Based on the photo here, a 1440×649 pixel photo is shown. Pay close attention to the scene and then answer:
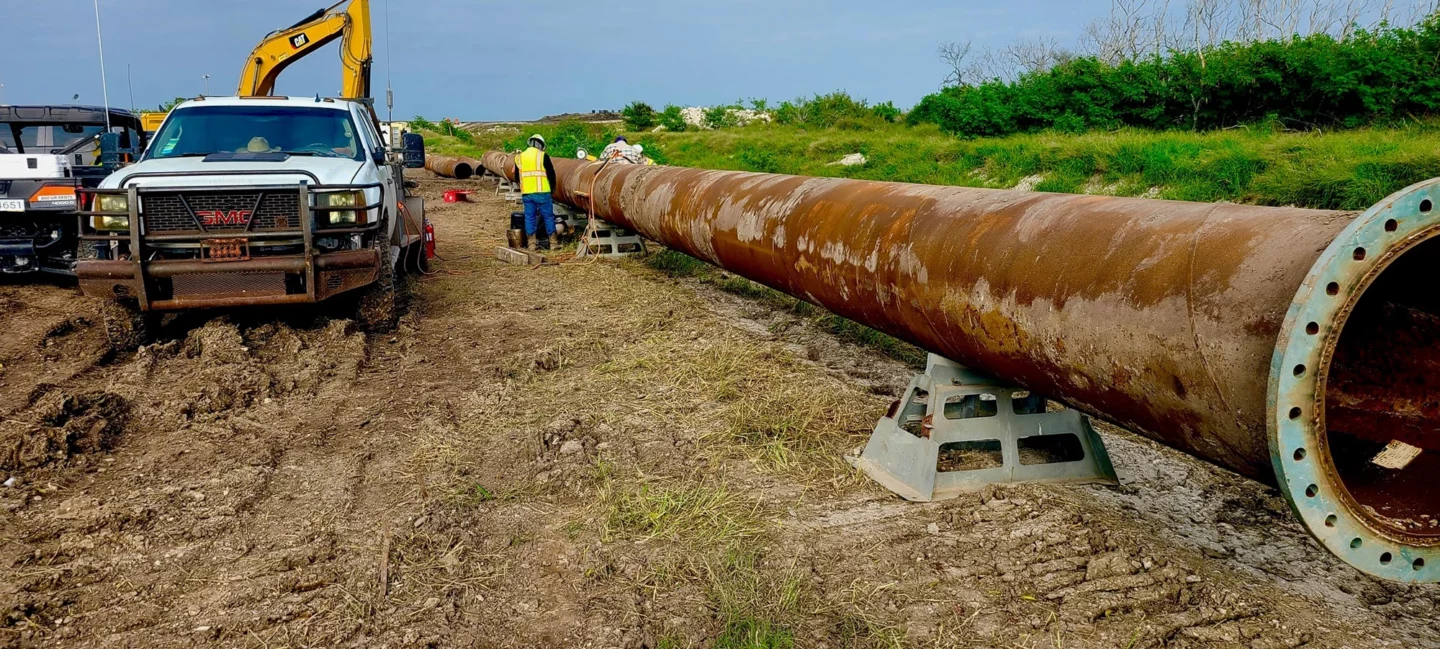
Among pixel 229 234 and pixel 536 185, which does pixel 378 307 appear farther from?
pixel 536 185

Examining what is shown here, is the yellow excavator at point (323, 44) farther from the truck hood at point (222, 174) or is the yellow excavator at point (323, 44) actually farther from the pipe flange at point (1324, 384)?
the pipe flange at point (1324, 384)

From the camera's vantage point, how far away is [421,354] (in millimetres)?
5973

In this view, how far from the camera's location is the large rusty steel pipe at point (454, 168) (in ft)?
80.6

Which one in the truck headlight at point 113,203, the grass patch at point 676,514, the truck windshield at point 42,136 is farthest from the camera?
the truck windshield at point 42,136

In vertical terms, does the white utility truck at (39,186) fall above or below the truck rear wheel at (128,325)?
above

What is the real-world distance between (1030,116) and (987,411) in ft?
48.1

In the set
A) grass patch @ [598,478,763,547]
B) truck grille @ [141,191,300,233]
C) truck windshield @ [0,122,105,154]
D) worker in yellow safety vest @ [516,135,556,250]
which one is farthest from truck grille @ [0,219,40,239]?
grass patch @ [598,478,763,547]

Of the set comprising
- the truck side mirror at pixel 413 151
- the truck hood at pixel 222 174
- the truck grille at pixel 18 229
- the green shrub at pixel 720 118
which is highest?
the green shrub at pixel 720 118

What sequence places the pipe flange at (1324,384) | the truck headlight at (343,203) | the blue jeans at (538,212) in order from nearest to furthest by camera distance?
1. the pipe flange at (1324,384)
2. the truck headlight at (343,203)
3. the blue jeans at (538,212)

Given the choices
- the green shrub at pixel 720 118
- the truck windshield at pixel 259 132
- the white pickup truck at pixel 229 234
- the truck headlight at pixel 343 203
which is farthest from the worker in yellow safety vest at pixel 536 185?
the green shrub at pixel 720 118

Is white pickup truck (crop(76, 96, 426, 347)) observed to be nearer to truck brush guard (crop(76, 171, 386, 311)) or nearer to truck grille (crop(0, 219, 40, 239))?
truck brush guard (crop(76, 171, 386, 311))

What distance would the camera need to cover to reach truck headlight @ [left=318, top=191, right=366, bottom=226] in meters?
5.94

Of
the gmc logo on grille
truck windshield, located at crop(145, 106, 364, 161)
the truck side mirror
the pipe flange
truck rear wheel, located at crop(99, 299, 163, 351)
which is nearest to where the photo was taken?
the pipe flange

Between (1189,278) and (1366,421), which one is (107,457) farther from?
(1366,421)
